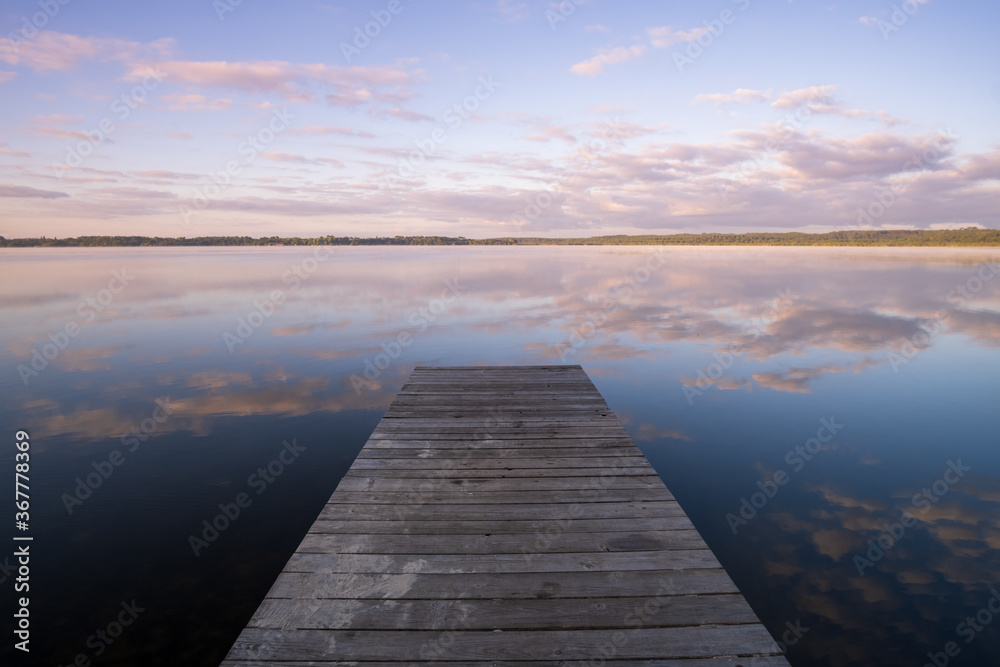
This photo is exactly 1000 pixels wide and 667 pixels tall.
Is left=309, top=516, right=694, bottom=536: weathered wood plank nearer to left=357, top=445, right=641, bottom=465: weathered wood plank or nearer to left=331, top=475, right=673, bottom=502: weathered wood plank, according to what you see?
left=331, top=475, right=673, bottom=502: weathered wood plank

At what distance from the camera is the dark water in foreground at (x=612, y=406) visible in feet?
14.3

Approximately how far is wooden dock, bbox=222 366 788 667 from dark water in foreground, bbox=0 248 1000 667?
1.36 meters

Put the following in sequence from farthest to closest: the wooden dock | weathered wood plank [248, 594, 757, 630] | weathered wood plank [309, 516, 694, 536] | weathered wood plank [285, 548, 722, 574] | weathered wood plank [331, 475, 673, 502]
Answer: weathered wood plank [331, 475, 673, 502] < weathered wood plank [309, 516, 694, 536] < weathered wood plank [285, 548, 722, 574] < weathered wood plank [248, 594, 757, 630] < the wooden dock

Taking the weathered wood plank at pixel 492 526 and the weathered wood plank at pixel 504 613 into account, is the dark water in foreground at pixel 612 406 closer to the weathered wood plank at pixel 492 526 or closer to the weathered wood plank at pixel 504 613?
the weathered wood plank at pixel 492 526

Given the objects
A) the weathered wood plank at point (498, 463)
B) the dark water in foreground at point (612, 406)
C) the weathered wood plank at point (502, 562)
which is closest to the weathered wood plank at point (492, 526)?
the weathered wood plank at point (502, 562)

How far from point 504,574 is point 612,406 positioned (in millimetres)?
6310

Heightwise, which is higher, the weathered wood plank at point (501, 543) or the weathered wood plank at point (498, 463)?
the weathered wood plank at point (501, 543)

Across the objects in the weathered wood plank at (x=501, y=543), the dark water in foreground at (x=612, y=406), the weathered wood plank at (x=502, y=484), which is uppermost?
the weathered wood plank at (x=501, y=543)

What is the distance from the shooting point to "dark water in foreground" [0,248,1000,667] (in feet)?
14.3

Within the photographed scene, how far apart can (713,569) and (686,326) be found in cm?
1474

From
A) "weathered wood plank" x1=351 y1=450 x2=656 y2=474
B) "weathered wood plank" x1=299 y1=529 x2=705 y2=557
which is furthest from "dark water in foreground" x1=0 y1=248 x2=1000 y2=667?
"weathered wood plank" x1=299 y1=529 x2=705 y2=557

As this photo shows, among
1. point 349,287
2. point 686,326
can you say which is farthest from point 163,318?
point 686,326

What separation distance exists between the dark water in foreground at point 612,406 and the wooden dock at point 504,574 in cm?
136

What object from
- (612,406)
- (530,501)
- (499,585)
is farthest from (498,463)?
(612,406)
